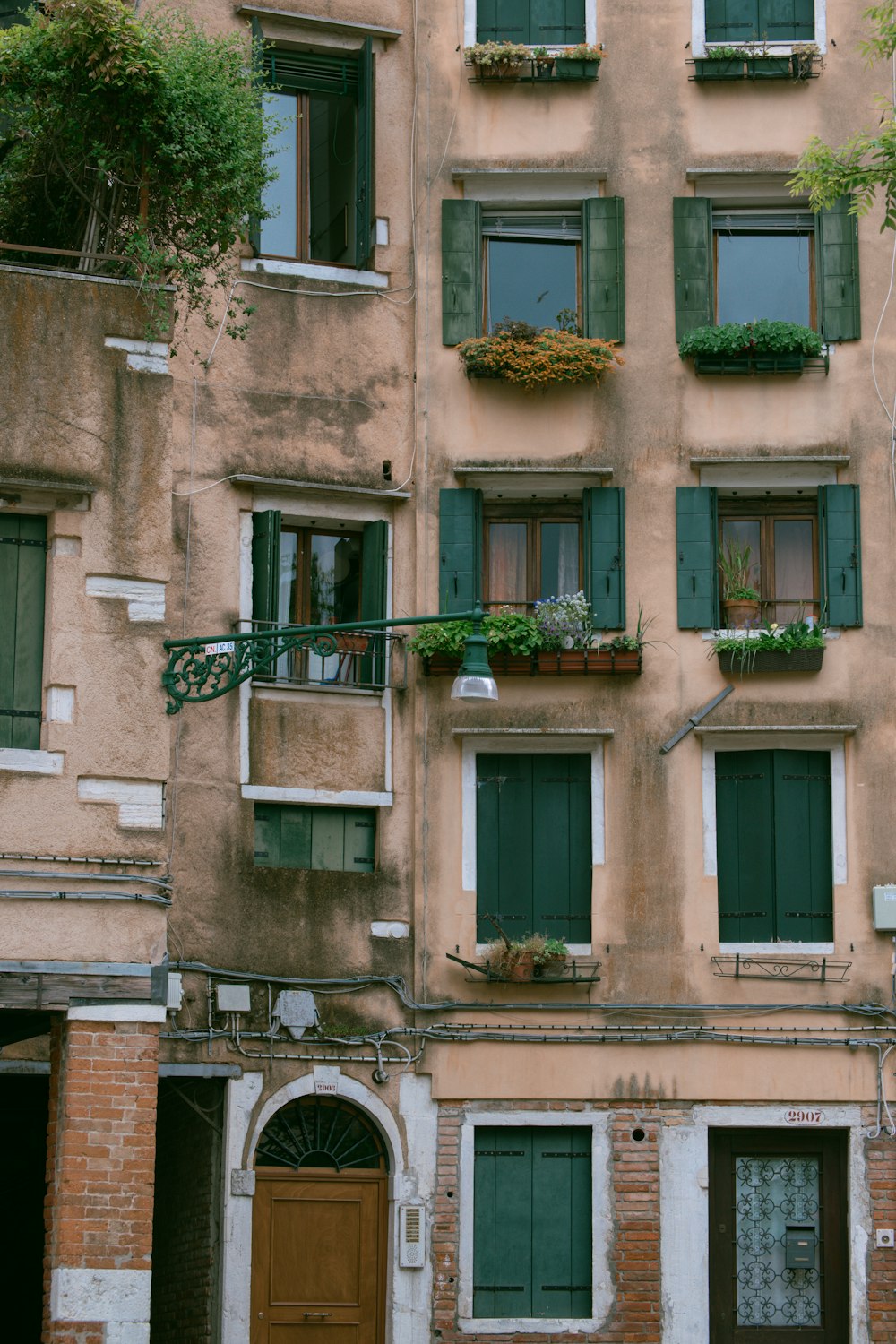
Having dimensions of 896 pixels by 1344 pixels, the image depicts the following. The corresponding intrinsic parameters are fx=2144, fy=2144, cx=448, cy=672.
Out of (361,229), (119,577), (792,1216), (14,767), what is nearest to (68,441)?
(119,577)

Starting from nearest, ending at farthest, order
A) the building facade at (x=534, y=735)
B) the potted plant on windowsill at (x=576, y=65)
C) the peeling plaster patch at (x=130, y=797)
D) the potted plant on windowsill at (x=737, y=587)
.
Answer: the peeling plaster patch at (x=130, y=797), the building facade at (x=534, y=735), the potted plant on windowsill at (x=737, y=587), the potted plant on windowsill at (x=576, y=65)

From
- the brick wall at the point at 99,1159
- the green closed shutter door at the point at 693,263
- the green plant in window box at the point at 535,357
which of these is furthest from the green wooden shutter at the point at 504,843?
the brick wall at the point at 99,1159

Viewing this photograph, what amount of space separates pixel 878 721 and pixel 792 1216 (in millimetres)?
4393

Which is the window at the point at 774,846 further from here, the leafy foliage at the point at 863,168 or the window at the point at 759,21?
the window at the point at 759,21

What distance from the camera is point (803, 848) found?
19.0 meters

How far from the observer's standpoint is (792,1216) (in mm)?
18594

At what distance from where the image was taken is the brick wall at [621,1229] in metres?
18.1

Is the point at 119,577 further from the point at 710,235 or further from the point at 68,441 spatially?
the point at 710,235

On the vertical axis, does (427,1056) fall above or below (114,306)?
below

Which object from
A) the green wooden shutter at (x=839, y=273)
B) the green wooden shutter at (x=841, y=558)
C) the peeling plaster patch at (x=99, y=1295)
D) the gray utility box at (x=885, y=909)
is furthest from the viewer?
the green wooden shutter at (x=839, y=273)

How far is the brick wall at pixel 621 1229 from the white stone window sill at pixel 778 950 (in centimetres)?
160

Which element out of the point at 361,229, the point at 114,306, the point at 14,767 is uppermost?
the point at 361,229

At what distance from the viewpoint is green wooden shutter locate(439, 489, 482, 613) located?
19375 mm

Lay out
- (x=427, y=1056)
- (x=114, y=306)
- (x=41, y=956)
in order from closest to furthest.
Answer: (x=41, y=956) < (x=114, y=306) < (x=427, y=1056)
